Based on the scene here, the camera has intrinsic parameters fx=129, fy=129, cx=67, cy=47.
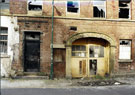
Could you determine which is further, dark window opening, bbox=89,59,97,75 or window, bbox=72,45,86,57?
dark window opening, bbox=89,59,97,75

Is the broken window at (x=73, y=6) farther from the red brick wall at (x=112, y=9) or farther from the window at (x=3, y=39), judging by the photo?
the window at (x=3, y=39)

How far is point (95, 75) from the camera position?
35.5 feet

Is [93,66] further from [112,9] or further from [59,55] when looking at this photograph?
[112,9]

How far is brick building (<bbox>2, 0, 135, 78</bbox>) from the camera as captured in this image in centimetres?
997

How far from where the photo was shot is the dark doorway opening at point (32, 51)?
32.9 ft

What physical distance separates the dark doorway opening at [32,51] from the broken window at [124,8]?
7.19 m

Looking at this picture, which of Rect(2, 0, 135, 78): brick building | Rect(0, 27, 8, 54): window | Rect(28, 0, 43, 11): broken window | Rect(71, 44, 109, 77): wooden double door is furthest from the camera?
Rect(71, 44, 109, 77): wooden double door

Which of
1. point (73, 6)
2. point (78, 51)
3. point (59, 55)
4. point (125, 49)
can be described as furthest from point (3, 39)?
point (125, 49)

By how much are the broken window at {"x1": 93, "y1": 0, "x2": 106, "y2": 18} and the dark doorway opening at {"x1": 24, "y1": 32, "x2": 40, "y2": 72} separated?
5.07 metres

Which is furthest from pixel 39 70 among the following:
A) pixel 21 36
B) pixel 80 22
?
pixel 80 22

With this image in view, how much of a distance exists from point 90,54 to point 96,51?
1.92 feet

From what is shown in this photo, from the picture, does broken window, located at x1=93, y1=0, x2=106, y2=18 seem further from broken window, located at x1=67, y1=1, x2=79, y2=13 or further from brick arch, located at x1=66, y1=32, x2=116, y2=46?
brick arch, located at x1=66, y1=32, x2=116, y2=46

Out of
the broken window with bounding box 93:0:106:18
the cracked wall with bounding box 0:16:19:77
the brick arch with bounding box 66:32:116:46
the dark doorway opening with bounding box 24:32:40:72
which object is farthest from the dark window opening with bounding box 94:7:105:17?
the cracked wall with bounding box 0:16:19:77

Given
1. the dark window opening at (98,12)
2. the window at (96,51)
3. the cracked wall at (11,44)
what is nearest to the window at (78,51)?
the window at (96,51)
